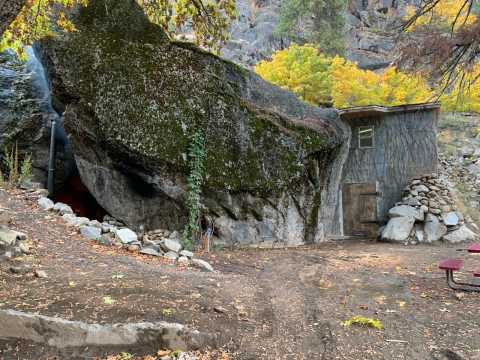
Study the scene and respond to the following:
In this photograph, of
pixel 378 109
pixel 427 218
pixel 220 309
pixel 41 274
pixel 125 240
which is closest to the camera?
pixel 220 309

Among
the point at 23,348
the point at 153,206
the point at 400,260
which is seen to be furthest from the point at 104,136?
the point at 400,260

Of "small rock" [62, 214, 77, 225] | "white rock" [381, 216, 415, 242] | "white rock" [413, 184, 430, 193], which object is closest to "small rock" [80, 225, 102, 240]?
"small rock" [62, 214, 77, 225]

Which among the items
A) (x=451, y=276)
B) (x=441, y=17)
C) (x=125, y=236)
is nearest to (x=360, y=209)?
(x=441, y=17)

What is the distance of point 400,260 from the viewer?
24.7ft

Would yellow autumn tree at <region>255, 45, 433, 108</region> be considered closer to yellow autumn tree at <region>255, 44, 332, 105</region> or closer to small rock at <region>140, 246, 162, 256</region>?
yellow autumn tree at <region>255, 44, 332, 105</region>

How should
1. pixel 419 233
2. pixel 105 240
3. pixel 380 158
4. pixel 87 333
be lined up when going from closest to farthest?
1. pixel 87 333
2. pixel 105 240
3. pixel 419 233
4. pixel 380 158

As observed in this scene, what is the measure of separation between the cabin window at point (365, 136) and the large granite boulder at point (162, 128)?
485 centimetres

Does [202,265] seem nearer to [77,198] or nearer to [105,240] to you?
[105,240]

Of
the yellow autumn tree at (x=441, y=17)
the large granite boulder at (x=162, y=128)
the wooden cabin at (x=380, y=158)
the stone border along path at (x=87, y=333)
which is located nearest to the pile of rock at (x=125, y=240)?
the large granite boulder at (x=162, y=128)

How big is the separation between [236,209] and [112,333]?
5.52m

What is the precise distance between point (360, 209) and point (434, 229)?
2.67 metres

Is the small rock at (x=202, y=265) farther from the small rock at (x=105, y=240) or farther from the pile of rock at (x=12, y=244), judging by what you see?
the pile of rock at (x=12, y=244)

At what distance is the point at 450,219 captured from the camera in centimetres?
1078

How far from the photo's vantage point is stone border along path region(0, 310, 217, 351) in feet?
9.43
